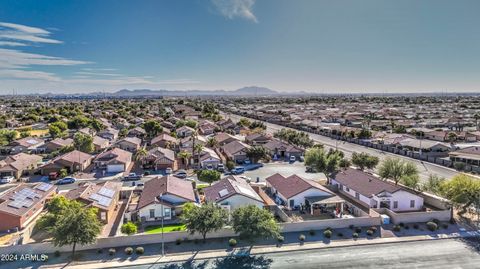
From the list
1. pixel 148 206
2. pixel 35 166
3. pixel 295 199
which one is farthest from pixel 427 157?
pixel 35 166

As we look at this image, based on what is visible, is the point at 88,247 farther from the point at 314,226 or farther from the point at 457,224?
the point at 457,224

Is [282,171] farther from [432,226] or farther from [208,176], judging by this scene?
[432,226]

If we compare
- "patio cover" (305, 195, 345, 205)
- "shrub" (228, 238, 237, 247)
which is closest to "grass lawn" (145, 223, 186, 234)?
"shrub" (228, 238, 237, 247)

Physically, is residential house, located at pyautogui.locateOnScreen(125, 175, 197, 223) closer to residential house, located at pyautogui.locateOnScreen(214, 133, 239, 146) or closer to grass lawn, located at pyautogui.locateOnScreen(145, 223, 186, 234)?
grass lawn, located at pyautogui.locateOnScreen(145, 223, 186, 234)

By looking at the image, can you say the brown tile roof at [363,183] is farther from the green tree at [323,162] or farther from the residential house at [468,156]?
the residential house at [468,156]

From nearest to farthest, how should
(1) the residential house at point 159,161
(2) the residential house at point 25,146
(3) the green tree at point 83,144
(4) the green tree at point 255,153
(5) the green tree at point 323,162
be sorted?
1. (5) the green tree at point 323,162
2. (1) the residential house at point 159,161
3. (4) the green tree at point 255,153
4. (3) the green tree at point 83,144
5. (2) the residential house at point 25,146

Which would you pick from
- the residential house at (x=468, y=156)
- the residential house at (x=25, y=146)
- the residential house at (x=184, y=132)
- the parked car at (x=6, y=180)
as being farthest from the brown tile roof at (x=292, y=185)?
the residential house at (x=25, y=146)
